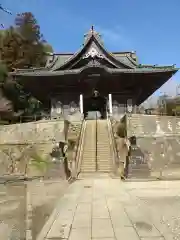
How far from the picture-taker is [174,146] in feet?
62.7

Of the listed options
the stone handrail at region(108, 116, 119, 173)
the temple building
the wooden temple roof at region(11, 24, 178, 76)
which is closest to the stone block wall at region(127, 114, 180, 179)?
the stone handrail at region(108, 116, 119, 173)

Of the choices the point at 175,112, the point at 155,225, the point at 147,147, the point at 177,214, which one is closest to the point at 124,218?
the point at 155,225

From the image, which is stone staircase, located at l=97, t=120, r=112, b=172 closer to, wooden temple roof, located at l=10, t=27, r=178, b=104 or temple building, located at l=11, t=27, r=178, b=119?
temple building, located at l=11, t=27, r=178, b=119

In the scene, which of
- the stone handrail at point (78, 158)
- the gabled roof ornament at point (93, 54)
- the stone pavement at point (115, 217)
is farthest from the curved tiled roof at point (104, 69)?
the stone pavement at point (115, 217)

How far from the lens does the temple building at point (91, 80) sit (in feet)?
91.3

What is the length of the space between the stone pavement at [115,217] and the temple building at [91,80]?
59.6ft

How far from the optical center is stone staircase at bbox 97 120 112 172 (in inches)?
711

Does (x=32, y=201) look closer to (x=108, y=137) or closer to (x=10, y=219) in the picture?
(x=10, y=219)

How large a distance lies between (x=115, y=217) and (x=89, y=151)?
12336mm

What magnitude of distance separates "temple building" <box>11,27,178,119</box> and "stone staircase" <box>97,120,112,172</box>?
624 cm

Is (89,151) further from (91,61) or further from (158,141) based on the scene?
(91,61)

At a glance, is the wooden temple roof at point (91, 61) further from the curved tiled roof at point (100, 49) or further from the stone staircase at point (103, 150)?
the stone staircase at point (103, 150)

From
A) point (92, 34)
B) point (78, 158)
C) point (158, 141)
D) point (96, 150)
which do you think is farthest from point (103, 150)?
Answer: point (92, 34)

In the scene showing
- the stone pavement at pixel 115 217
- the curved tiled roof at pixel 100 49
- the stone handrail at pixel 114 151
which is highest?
the curved tiled roof at pixel 100 49
